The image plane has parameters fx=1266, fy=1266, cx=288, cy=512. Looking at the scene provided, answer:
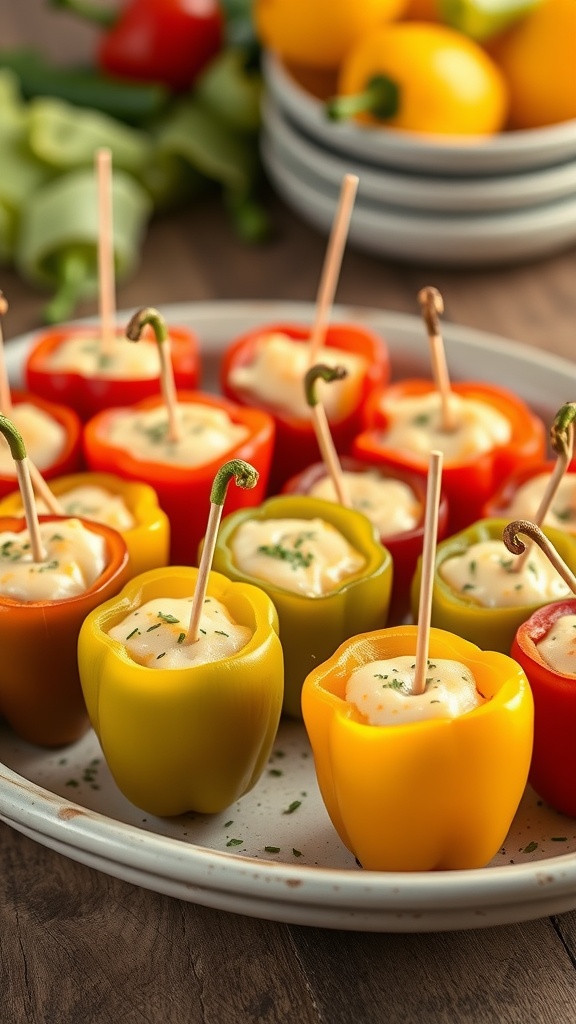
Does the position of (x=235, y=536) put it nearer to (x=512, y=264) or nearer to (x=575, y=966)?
(x=575, y=966)

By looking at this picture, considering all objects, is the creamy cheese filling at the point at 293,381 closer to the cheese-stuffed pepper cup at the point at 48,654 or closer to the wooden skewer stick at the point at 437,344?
the wooden skewer stick at the point at 437,344

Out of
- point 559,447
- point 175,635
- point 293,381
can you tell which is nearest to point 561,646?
point 559,447

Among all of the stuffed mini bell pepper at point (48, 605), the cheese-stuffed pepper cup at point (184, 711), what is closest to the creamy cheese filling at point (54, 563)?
the stuffed mini bell pepper at point (48, 605)

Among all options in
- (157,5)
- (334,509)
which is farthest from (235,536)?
(157,5)

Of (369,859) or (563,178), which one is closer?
(369,859)

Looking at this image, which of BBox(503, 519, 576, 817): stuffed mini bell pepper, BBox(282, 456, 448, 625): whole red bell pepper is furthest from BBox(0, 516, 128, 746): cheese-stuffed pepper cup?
BBox(503, 519, 576, 817): stuffed mini bell pepper

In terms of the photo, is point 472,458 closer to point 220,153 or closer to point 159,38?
point 220,153

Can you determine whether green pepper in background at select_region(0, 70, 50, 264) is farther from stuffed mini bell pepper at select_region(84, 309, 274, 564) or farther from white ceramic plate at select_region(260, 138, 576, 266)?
stuffed mini bell pepper at select_region(84, 309, 274, 564)
